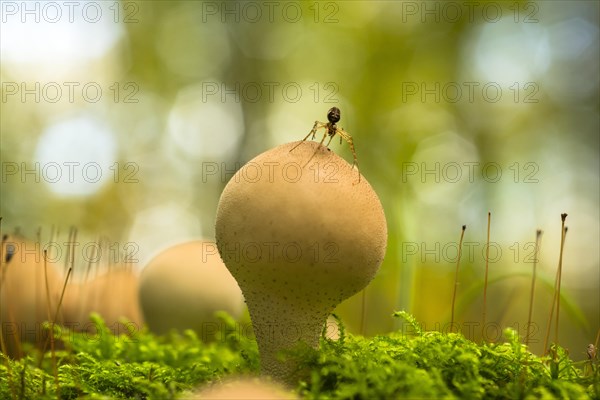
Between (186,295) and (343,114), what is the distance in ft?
12.9

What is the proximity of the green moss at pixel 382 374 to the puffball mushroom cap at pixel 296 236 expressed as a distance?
0.11 metres

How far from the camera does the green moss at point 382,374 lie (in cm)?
107

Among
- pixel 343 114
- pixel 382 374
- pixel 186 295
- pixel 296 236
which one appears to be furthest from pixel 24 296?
pixel 343 114

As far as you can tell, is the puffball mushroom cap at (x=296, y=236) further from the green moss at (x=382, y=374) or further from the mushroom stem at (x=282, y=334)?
the green moss at (x=382, y=374)

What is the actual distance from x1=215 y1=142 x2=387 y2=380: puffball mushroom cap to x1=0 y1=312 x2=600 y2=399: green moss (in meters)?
0.11

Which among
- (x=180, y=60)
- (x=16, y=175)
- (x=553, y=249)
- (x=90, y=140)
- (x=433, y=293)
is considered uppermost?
(x=180, y=60)

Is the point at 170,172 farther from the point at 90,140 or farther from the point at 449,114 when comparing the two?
the point at 449,114

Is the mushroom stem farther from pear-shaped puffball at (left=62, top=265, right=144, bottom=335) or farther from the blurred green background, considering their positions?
the blurred green background

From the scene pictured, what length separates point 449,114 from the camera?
7.95 m

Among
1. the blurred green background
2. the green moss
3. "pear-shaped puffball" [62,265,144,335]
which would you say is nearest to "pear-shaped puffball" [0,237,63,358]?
"pear-shaped puffball" [62,265,144,335]

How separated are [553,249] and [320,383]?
529cm

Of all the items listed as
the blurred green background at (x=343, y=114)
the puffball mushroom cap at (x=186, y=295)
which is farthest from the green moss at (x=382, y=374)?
the blurred green background at (x=343, y=114)

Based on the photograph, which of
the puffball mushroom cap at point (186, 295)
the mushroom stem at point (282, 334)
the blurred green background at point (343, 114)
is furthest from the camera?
the blurred green background at point (343, 114)

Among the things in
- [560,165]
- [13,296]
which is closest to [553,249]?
[560,165]
